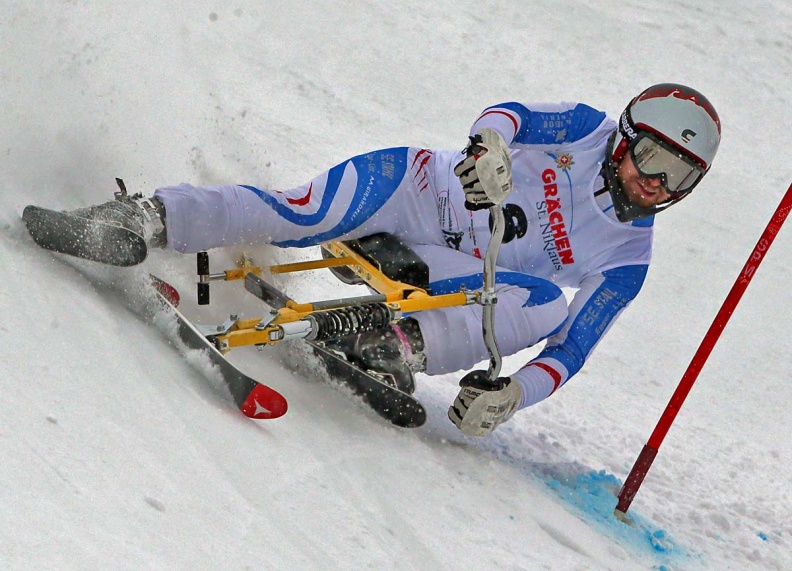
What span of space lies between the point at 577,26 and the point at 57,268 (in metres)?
7.90

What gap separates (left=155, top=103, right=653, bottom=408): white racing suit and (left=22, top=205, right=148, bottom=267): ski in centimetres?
61

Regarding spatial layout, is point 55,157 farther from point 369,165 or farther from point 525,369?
point 525,369

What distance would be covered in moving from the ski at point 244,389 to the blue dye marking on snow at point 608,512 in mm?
1496

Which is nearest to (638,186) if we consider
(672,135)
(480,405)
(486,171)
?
(672,135)

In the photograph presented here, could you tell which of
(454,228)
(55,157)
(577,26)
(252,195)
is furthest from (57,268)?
(577,26)

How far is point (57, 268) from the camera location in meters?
3.02

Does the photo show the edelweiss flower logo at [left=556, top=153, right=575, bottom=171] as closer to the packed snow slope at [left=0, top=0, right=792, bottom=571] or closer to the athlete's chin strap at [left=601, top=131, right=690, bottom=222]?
the athlete's chin strap at [left=601, top=131, right=690, bottom=222]

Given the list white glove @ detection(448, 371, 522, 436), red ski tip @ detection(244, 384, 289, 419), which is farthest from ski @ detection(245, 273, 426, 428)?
red ski tip @ detection(244, 384, 289, 419)

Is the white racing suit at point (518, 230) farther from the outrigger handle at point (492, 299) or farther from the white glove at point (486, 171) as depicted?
the white glove at point (486, 171)

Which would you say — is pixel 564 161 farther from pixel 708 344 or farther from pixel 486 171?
pixel 708 344

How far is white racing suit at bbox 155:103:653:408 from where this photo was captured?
371 cm

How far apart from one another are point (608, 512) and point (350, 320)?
4.67 feet

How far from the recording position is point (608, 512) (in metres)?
3.94

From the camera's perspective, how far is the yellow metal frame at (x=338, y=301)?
3.18 m
